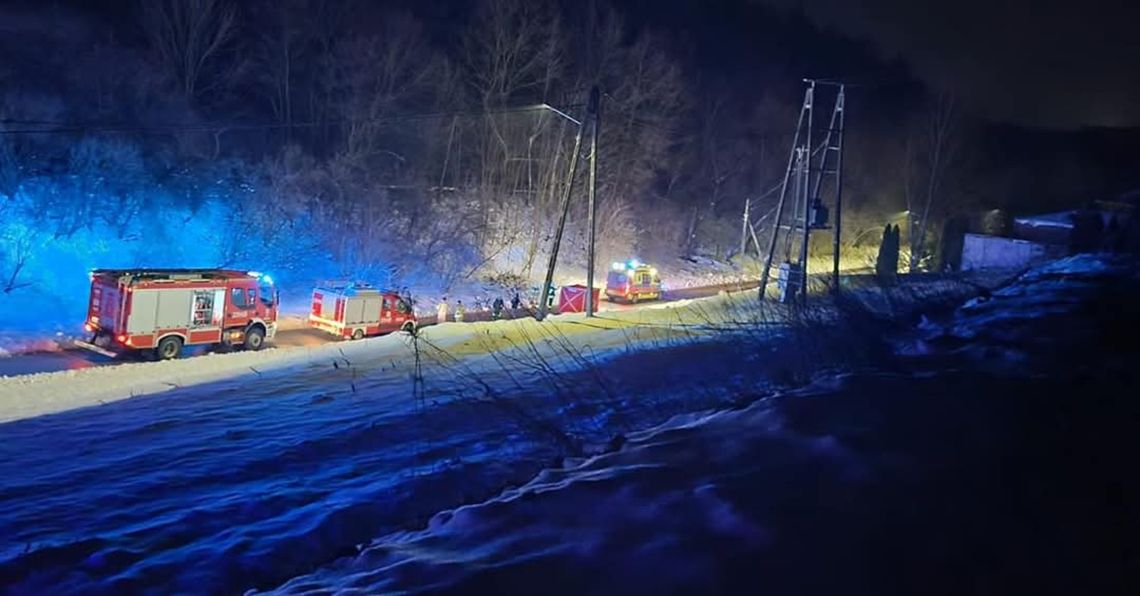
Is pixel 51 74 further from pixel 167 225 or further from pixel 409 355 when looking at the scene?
pixel 409 355

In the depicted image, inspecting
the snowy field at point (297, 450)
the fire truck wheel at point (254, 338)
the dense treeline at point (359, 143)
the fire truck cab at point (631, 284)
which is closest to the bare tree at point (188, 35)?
the dense treeline at point (359, 143)

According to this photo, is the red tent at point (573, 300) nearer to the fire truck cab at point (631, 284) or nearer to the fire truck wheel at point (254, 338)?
the fire truck cab at point (631, 284)

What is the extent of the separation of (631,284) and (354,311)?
19.1 metres

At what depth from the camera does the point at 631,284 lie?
A: 46656 millimetres

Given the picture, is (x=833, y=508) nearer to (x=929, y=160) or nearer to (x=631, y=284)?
(x=631, y=284)

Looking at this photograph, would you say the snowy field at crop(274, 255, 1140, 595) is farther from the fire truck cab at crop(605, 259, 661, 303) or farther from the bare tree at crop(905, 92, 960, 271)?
the bare tree at crop(905, 92, 960, 271)

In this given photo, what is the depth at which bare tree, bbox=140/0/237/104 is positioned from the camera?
47906mm

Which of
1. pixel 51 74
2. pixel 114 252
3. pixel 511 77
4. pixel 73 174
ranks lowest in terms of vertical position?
pixel 114 252

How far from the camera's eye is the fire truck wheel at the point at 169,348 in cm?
2548

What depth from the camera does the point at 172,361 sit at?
24344mm

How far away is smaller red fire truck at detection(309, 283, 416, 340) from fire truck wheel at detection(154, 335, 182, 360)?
546cm

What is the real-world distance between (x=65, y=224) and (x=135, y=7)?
23468 mm

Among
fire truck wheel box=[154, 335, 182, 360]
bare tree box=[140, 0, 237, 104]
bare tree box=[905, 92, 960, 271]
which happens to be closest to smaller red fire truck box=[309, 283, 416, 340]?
fire truck wheel box=[154, 335, 182, 360]

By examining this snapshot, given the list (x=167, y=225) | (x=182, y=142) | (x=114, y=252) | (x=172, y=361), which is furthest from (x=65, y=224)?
→ (x=172, y=361)
